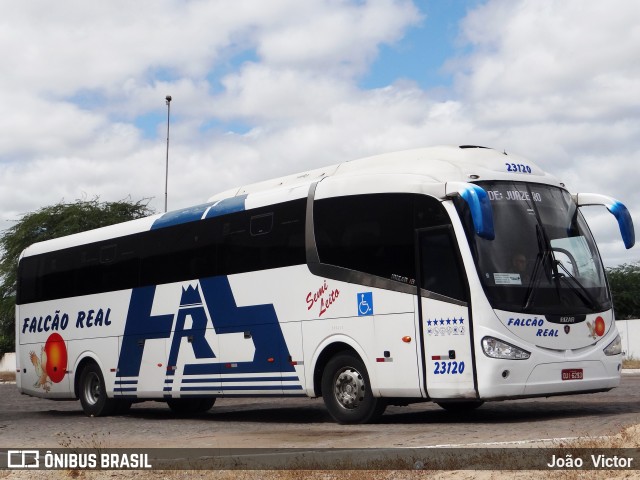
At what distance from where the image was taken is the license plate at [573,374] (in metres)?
14.1

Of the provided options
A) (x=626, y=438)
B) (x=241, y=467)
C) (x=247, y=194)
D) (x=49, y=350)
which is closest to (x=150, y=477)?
(x=241, y=467)

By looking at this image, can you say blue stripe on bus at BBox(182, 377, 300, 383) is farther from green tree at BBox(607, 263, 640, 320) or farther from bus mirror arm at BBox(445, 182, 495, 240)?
green tree at BBox(607, 263, 640, 320)

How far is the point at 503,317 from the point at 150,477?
5.59m

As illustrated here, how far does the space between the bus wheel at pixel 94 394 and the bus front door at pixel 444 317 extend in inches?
352

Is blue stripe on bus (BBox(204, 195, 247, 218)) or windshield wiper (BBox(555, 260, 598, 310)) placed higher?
blue stripe on bus (BBox(204, 195, 247, 218))

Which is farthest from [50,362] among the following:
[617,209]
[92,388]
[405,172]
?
[617,209]

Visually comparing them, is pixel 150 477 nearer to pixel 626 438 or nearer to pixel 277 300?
pixel 626 438

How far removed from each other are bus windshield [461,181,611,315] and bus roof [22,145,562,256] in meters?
0.26

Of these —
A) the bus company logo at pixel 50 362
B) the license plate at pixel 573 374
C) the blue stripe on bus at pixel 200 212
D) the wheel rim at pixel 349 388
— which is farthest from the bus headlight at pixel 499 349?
the bus company logo at pixel 50 362

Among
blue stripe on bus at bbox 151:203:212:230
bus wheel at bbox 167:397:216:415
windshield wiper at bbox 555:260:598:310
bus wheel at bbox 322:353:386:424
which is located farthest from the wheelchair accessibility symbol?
bus wheel at bbox 167:397:216:415

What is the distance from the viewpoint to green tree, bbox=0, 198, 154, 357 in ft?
197

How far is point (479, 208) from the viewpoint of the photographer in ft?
43.7

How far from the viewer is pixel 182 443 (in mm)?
13930

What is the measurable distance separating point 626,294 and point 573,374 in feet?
133
